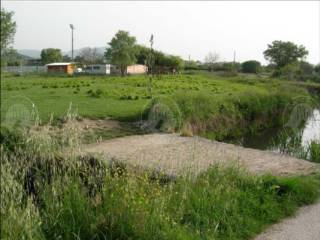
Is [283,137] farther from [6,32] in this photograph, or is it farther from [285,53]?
[285,53]

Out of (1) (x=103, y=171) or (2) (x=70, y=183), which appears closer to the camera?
(2) (x=70, y=183)

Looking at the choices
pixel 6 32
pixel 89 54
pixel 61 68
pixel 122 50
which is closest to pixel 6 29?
pixel 6 32

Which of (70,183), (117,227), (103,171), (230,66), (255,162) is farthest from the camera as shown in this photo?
(230,66)

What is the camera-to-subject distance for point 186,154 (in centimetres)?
1071

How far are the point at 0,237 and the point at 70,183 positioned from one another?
1325mm

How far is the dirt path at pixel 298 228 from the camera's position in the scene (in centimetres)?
589

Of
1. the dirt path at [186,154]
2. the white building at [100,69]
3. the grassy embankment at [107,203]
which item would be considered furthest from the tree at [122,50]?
the grassy embankment at [107,203]

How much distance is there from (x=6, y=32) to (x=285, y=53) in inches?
2232

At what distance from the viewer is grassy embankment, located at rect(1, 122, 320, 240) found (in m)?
4.71

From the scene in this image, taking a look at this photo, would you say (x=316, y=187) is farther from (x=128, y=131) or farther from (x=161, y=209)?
(x=128, y=131)

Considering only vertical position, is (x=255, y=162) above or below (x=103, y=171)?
below

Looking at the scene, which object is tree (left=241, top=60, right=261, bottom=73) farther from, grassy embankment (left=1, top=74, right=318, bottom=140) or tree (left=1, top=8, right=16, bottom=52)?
tree (left=1, top=8, right=16, bottom=52)

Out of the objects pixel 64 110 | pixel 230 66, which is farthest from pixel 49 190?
pixel 230 66

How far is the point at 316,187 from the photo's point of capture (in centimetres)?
781
